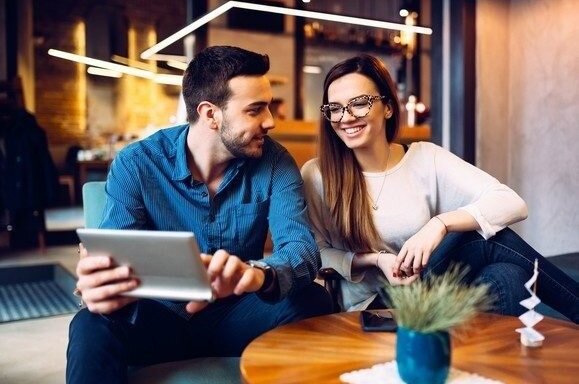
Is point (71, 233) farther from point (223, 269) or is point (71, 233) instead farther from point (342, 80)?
point (223, 269)

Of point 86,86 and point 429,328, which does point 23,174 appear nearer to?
point 429,328

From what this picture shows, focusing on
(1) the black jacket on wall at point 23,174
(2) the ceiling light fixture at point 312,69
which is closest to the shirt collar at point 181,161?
(1) the black jacket on wall at point 23,174

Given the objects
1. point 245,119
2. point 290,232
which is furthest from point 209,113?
point 290,232

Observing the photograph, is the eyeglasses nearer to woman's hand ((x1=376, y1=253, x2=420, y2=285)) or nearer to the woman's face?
the woman's face

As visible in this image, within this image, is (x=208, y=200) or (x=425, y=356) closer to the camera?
(x=425, y=356)

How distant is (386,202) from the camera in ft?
6.76

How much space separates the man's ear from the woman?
0.38m

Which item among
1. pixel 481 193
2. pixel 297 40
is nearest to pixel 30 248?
pixel 297 40

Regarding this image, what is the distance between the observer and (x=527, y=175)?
3.78 meters

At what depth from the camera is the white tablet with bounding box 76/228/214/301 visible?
1.14 m

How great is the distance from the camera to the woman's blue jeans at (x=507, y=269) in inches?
66.5

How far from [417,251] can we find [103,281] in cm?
90

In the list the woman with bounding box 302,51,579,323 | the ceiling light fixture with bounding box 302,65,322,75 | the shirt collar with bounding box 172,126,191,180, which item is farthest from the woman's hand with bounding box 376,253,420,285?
the ceiling light fixture with bounding box 302,65,322,75

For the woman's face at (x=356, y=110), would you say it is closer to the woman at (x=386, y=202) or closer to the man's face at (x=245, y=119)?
the woman at (x=386, y=202)
